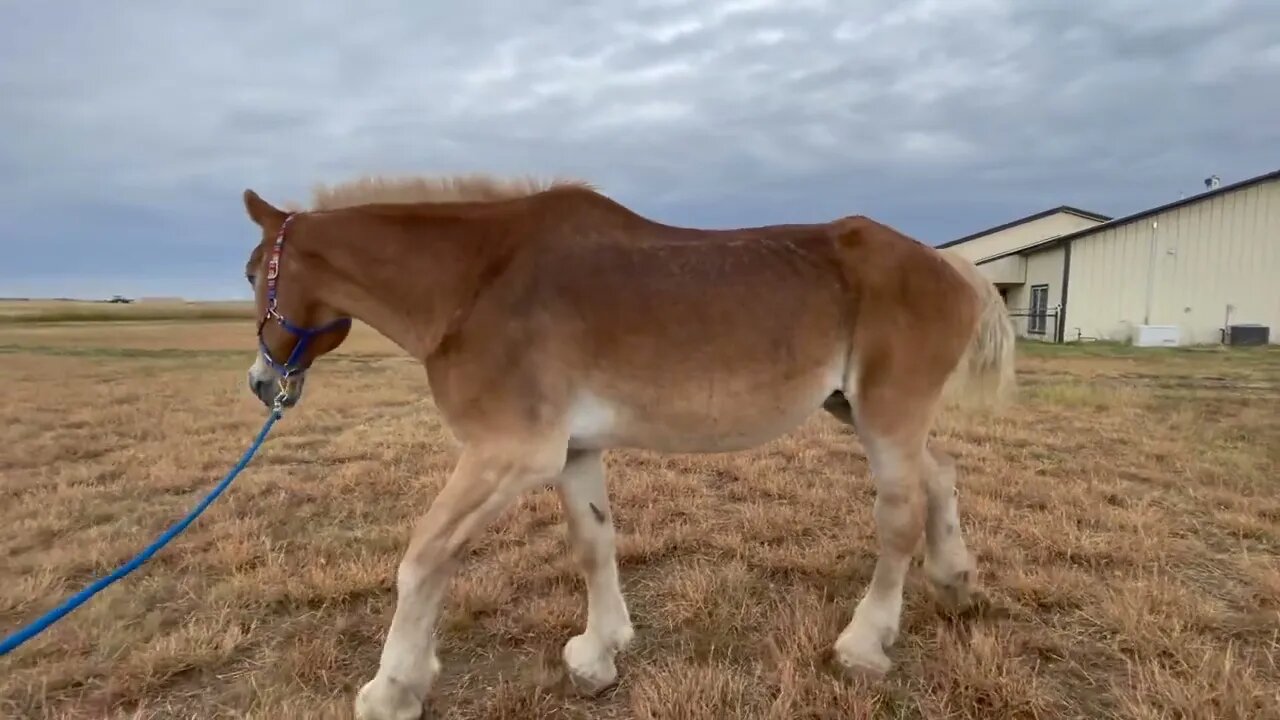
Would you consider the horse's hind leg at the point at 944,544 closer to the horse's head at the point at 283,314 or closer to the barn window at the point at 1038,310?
the horse's head at the point at 283,314

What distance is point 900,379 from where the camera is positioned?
10.2 feet

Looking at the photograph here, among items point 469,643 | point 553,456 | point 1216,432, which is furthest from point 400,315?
point 1216,432

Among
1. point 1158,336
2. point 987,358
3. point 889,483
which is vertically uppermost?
point 1158,336

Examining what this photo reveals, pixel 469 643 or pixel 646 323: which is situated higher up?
pixel 646 323

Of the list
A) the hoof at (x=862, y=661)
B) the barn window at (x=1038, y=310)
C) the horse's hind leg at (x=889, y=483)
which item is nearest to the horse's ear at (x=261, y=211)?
the horse's hind leg at (x=889, y=483)

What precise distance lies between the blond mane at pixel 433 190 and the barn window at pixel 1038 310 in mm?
28316

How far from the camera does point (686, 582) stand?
3984 mm

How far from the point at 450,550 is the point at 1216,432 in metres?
9.25

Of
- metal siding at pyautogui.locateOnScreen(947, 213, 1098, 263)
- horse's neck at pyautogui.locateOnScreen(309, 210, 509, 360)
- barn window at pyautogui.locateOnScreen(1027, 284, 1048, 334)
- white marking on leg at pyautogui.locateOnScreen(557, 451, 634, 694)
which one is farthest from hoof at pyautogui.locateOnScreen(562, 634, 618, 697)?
metal siding at pyautogui.locateOnScreen(947, 213, 1098, 263)

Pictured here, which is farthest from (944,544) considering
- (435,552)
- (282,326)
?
(282,326)

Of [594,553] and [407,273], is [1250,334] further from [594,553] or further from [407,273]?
[407,273]

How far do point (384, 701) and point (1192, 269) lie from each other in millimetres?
28454

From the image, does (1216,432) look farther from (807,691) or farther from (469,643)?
(469,643)

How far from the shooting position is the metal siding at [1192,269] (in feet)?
74.6
